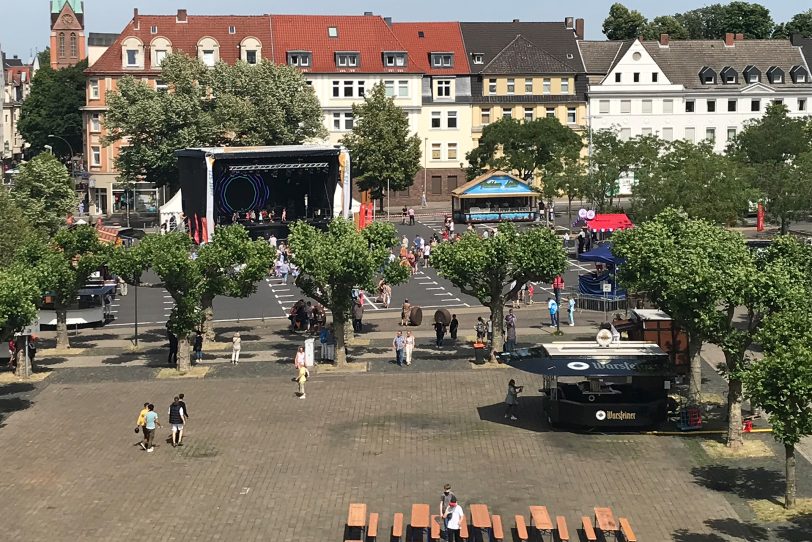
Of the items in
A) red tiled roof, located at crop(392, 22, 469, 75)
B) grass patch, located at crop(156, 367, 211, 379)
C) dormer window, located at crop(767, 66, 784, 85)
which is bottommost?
grass patch, located at crop(156, 367, 211, 379)

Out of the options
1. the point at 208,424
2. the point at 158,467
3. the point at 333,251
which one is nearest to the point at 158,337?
the point at 333,251

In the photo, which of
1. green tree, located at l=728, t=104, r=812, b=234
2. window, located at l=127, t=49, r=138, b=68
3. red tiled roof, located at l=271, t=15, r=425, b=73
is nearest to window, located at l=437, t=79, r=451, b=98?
red tiled roof, located at l=271, t=15, r=425, b=73

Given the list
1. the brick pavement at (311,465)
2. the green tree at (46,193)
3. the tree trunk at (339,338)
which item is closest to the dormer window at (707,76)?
the green tree at (46,193)

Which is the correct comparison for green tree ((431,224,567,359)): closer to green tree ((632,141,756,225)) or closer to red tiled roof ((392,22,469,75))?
green tree ((632,141,756,225))

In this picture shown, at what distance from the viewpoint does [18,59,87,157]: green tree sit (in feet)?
468

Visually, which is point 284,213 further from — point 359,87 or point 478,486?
point 478,486

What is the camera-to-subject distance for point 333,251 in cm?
4766

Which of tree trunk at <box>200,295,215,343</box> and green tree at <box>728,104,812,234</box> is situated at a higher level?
green tree at <box>728,104,812,234</box>

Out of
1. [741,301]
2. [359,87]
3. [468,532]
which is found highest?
[359,87]

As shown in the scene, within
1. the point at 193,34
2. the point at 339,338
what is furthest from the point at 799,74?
the point at 339,338

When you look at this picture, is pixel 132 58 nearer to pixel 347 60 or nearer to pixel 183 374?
pixel 347 60

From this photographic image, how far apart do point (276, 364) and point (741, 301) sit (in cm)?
1988

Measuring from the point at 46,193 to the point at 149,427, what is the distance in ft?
149

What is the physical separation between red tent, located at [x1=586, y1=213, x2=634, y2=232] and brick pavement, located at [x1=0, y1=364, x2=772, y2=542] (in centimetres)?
2937
